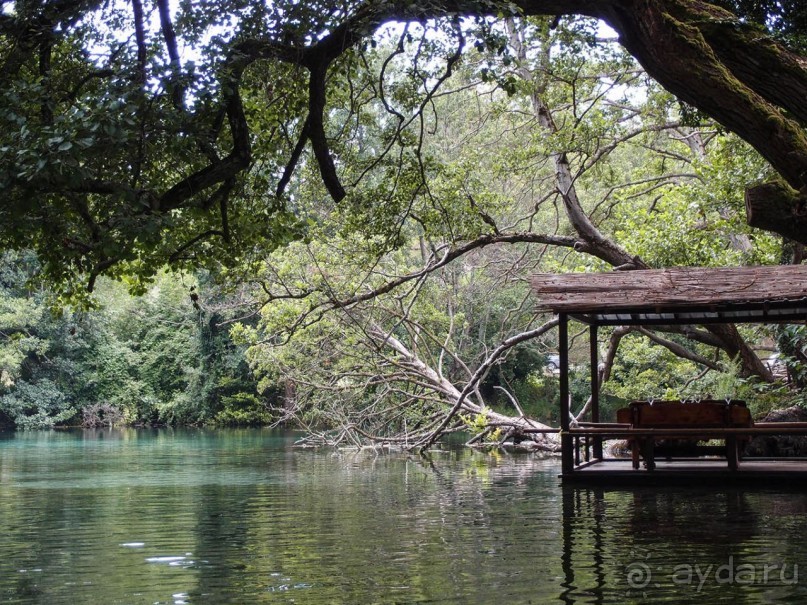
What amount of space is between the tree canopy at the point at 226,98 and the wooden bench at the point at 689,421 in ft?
15.8

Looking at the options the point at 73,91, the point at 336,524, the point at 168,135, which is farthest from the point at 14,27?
the point at 336,524

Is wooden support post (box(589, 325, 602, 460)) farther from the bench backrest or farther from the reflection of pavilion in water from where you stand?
the reflection of pavilion in water

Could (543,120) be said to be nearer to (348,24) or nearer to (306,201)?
(306,201)

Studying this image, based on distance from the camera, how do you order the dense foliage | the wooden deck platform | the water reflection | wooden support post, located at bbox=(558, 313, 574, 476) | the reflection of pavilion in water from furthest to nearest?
the dense foliage → wooden support post, located at bbox=(558, 313, 574, 476) → the wooden deck platform → the reflection of pavilion in water → the water reflection

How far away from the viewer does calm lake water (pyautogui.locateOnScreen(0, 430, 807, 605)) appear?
6566 millimetres

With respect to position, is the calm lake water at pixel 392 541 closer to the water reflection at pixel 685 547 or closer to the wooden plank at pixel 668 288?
the water reflection at pixel 685 547

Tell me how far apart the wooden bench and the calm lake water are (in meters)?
0.70

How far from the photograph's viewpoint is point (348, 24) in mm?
8969

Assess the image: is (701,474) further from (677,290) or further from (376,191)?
(376,191)

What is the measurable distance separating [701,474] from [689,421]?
0.73 metres

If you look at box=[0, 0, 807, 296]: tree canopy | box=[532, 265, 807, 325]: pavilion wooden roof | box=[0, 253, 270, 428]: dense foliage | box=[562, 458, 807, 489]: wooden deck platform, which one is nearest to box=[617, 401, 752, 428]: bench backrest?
box=[562, 458, 807, 489]: wooden deck platform

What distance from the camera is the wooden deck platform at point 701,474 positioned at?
41.7 ft

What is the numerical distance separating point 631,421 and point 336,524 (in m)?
5.24

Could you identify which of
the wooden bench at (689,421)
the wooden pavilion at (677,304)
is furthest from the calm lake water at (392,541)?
the wooden bench at (689,421)
